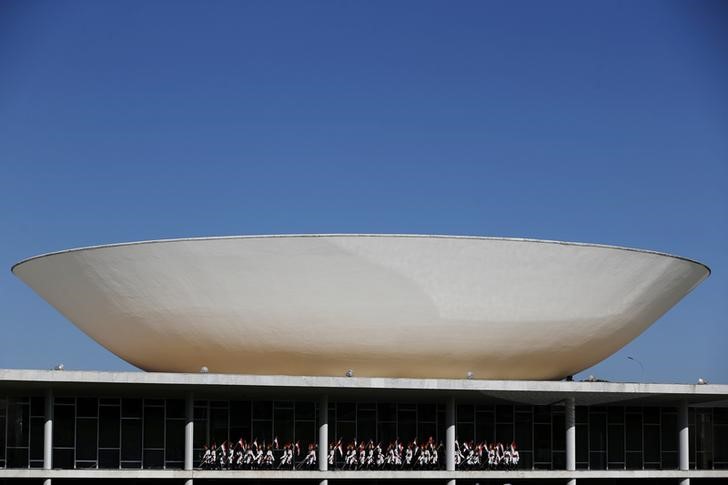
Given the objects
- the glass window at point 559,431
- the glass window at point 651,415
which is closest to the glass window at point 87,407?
the glass window at point 559,431

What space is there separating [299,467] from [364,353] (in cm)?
379

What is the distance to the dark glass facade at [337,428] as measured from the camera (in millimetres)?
35000

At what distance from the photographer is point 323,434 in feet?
114

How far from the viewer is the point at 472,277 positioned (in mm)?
33625

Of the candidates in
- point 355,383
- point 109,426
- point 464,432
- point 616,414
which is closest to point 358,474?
point 355,383

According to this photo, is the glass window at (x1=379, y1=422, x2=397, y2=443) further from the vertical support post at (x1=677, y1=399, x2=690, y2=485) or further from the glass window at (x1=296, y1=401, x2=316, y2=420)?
the vertical support post at (x1=677, y1=399, x2=690, y2=485)

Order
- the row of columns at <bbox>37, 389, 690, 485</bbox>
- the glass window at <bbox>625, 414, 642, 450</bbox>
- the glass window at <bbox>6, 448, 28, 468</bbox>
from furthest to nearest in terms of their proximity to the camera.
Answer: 1. the glass window at <bbox>625, 414, 642, 450</bbox>
2. the glass window at <bbox>6, 448, 28, 468</bbox>
3. the row of columns at <bbox>37, 389, 690, 485</bbox>

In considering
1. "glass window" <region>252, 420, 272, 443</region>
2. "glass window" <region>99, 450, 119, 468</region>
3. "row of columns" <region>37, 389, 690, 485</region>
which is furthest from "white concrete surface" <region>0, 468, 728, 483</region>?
"glass window" <region>252, 420, 272, 443</region>

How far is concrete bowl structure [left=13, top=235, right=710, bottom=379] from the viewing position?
32.9m

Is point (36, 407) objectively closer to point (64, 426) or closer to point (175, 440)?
point (64, 426)

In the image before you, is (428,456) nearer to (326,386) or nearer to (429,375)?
(429,375)

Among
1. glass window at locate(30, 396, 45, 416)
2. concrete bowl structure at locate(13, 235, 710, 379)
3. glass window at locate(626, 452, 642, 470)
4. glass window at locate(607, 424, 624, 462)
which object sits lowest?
glass window at locate(626, 452, 642, 470)

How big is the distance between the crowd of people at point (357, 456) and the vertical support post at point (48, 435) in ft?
13.1
